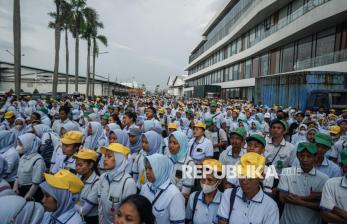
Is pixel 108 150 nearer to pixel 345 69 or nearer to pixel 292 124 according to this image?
pixel 292 124

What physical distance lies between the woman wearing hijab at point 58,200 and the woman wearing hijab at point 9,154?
173 centimetres

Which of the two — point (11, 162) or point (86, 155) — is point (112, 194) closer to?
point (86, 155)

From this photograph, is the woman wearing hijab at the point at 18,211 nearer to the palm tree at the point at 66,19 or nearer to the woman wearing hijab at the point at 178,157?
the woman wearing hijab at the point at 178,157

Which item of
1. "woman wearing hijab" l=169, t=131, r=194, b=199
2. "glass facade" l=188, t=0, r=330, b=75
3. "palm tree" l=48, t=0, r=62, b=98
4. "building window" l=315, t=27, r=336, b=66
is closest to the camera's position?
"woman wearing hijab" l=169, t=131, r=194, b=199

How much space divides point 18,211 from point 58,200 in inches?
19.3

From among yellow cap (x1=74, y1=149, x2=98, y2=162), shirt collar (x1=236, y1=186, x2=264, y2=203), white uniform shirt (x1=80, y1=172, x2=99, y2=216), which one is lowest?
white uniform shirt (x1=80, y1=172, x2=99, y2=216)

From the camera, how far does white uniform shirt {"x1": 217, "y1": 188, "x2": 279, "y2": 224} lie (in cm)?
253

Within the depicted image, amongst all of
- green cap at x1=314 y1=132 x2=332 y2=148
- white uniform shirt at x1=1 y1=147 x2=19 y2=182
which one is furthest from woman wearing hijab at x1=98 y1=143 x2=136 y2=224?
green cap at x1=314 y1=132 x2=332 y2=148

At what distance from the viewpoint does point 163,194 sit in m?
2.99

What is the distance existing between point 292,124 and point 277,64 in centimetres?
2255

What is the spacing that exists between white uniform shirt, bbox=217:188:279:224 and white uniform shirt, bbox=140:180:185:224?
1.48 ft

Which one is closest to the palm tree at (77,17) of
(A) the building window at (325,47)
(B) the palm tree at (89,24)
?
(B) the palm tree at (89,24)

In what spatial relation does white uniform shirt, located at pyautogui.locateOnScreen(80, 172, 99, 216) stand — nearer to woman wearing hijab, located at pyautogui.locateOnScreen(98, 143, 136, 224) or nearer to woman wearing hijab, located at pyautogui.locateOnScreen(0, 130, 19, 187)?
woman wearing hijab, located at pyautogui.locateOnScreen(98, 143, 136, 224)

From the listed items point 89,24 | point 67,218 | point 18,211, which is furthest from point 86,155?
point 89,24
